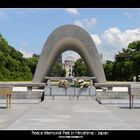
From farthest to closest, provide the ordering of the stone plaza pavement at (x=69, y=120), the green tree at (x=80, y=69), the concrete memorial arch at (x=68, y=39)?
the green tree at (x=80, y=69) → the concrete memorial arch at (x=68, y=39) → the stone plaza pavement at (x=69, y=120)

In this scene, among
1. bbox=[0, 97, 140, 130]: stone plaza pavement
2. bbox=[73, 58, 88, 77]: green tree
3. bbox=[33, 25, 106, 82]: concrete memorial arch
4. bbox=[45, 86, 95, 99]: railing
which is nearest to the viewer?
bbox=[0, 97, 140, 130]: stone plaza pavement

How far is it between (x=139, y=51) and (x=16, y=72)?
18.6 metres

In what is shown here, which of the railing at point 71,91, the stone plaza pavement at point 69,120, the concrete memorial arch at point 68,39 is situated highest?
the concrete memorial arch at point 68,39

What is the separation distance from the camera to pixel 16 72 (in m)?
51.0

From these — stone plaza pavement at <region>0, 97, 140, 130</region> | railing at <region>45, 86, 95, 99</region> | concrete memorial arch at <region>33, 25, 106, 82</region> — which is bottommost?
stone plaza pavement at <region>0, 97, 140, 130</region>

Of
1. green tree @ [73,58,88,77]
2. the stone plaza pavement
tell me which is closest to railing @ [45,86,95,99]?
the stone plaza pavement

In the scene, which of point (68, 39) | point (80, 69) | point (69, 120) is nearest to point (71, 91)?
point (68, 39)

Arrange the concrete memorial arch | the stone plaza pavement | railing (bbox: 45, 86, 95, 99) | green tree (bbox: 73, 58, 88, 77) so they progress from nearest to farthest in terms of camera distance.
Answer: the stone plaza pavement
railing (bbox: 45, 86, 95, 99)
the concrete memorial arch
green tree (bbox: 73, 58, 88, 77)

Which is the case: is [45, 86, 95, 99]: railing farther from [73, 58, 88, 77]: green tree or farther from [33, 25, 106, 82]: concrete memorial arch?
[73, 58, 88, 77]: green tree

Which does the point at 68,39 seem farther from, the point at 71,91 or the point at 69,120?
the point at 69,120

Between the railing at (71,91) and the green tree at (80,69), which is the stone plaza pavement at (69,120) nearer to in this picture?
the railing at (71,91)

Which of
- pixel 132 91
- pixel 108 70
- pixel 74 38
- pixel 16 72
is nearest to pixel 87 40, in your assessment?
pixel 74 38

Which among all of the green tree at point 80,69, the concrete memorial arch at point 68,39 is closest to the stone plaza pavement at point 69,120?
the concrete memorial arch at point 68,39

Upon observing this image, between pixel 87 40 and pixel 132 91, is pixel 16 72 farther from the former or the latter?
pixel 132 91
